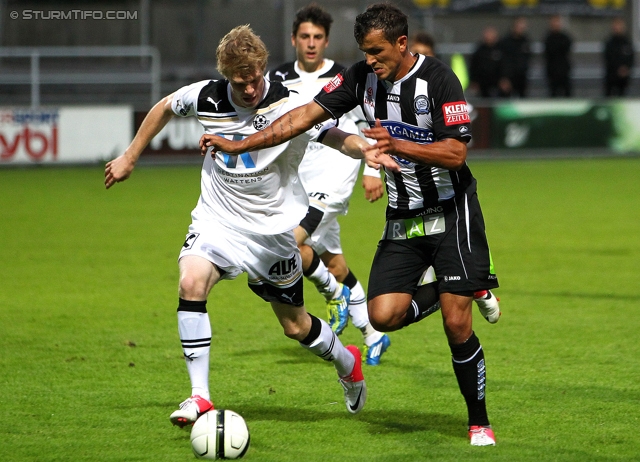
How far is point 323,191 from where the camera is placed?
24.8 feet

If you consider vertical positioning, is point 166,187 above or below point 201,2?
below

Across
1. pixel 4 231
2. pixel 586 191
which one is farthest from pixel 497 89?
pixel 4 231

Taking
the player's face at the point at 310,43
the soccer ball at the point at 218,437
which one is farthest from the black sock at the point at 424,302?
the player's face at the point at 310,43

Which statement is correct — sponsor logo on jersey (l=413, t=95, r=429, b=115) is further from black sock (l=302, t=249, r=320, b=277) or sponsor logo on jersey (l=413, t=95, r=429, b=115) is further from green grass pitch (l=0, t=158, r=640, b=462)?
black sock (l=302, t=249, r=320, b=277)

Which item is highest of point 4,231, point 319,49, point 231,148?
point 319,49

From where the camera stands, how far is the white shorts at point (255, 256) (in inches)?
205

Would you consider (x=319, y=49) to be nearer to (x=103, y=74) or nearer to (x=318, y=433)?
(x=318, y=433)

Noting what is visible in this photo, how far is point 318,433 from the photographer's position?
17.0 feet

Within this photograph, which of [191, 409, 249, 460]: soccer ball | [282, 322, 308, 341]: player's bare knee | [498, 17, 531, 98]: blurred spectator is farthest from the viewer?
[498, 17, 531, 98]: blurred spectator

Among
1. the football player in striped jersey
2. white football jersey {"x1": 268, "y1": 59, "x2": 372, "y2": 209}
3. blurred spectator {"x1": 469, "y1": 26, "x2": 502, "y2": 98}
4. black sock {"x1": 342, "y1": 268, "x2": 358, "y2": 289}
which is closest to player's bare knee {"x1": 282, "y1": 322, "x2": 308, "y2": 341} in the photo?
the football player in striped jersey

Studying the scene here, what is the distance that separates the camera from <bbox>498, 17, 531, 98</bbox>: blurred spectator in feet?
77.2

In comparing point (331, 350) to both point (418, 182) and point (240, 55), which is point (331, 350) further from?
point (240, 55)

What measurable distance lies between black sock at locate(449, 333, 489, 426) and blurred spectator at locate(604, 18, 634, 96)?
20.9m

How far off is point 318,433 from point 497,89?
19.4m
